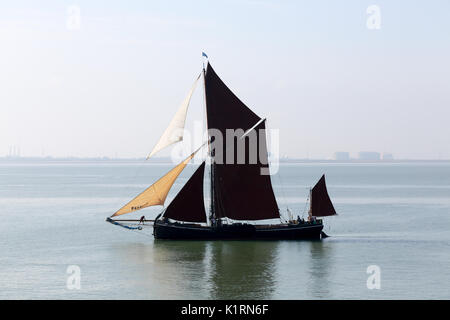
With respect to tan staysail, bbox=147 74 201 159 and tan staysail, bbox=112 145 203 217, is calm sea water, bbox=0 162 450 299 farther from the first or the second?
tan staysail, bbox=147 74 201 159

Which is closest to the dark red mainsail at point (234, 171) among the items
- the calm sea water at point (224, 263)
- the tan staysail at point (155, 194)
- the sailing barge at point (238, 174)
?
the sailing barge at point (238, 174)

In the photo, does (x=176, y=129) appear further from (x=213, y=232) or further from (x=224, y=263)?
(x=224, y=263)

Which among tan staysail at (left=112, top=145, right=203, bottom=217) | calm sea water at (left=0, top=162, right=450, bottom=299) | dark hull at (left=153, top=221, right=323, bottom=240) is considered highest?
tan staysail at (left=112, top=145, right=203, bottom=217)

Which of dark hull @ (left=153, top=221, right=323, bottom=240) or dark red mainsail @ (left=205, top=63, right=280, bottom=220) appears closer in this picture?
dark hull @ (left=153, top=221, right=323, bottom=240)

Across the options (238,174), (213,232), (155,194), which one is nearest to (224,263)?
(213,232)

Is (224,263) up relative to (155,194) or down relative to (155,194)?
down

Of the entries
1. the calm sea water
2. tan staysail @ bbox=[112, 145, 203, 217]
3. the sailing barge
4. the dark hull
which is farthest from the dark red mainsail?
tan staysail @ bbox=[112, 145, 203, 217]

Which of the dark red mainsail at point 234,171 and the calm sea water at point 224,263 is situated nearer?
the calm sea water at point 224,263

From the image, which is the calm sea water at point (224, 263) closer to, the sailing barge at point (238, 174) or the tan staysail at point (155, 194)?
the sailing barge at point (238, 174)

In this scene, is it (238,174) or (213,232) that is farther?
(238,174)

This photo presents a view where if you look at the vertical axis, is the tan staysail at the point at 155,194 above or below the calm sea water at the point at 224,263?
above

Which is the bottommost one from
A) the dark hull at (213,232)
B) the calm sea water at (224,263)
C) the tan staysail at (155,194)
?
the calm sea water at (224,263)
